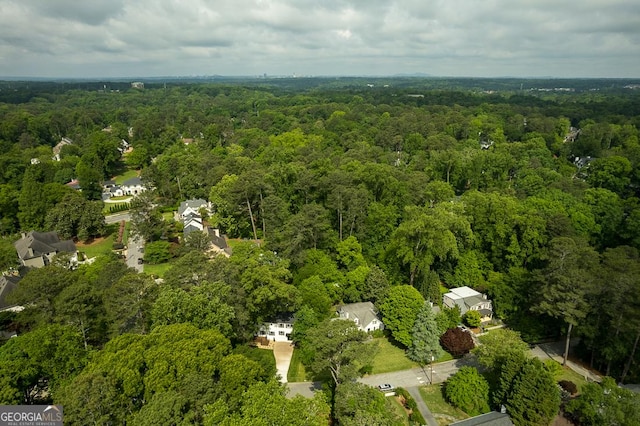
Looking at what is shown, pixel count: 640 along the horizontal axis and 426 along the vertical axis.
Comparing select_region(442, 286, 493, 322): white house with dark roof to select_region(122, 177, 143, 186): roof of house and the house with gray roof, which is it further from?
select_region(122, 177, 143, 186): roof of house

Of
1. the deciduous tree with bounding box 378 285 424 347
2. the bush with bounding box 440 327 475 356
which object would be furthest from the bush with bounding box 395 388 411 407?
the bush with bounding box 440 327 475 356

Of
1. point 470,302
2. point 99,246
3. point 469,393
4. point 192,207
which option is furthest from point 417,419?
point 192,207

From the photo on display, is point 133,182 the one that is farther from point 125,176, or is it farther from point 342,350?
point 342,350

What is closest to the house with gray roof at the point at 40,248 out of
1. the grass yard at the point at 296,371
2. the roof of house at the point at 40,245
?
the roof of house at the point at 40,245

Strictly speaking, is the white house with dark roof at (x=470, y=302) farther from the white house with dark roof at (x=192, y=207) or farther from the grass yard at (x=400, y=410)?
the white house with dark roof at (x=192, y=207)

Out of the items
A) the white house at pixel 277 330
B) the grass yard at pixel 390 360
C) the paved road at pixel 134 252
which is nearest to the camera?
the grass yard at pixel 390 360

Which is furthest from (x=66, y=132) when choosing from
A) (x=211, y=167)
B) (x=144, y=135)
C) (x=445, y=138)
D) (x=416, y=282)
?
(x=416, y=282)
